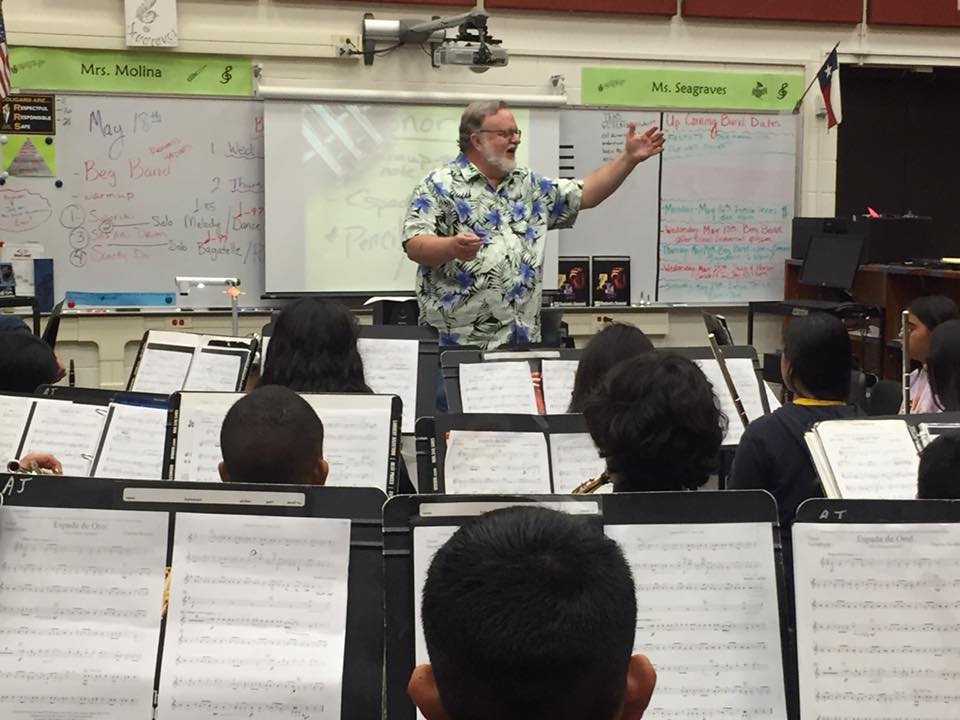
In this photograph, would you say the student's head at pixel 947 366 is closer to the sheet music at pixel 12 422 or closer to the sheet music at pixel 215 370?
the sheet music at pixel 215 370

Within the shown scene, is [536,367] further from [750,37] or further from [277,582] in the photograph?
[750,37]

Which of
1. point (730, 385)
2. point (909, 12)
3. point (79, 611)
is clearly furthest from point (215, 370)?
point (909, 12)

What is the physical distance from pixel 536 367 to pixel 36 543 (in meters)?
2.02

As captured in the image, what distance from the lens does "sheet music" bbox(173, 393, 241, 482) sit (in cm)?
263

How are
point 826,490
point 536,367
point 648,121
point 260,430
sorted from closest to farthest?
point 260,430, point 826,490, point 536,367, point 648,121

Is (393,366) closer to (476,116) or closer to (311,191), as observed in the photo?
(476,116)

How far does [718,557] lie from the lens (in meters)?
1.71

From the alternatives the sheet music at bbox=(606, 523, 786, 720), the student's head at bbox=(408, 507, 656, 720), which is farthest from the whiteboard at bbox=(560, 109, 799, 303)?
the student's head at bbox=(408, 507, 656, 720)

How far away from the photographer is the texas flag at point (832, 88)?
7.03 meters

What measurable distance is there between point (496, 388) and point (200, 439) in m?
1.06

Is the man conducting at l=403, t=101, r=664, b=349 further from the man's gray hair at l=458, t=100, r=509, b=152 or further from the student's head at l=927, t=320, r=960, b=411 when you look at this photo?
the student's head at l=927, t=320, r=960, b=411

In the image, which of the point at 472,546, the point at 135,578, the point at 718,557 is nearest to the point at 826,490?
the point at 718,557

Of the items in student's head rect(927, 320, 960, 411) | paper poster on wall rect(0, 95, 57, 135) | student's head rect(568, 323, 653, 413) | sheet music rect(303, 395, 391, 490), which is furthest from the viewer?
paper poster on wall rect(0, 95, 57, 135)

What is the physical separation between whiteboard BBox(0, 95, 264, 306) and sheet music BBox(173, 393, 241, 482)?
13.3 feet
